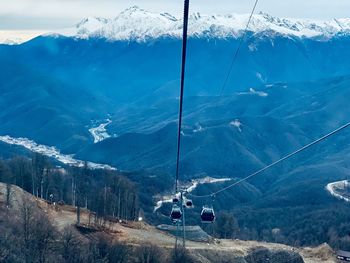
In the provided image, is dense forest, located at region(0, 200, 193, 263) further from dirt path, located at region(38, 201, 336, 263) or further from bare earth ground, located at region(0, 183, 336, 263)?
dirt path, located at region(38, 201, 336, 263)

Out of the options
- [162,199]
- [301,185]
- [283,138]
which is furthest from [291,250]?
[283,138]

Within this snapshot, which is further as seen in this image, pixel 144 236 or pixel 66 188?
pixel 66 188

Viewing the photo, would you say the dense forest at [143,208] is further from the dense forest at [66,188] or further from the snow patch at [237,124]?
the snow patch at [237,124]

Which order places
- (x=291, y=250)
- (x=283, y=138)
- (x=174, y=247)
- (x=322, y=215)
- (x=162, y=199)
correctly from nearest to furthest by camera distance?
(x=174, y=247) < (x=291, y=250) < (x=322, y=215) < (x=162, y=199) < (x=283, y=138)

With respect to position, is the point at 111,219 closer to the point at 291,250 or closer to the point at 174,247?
the point at 174,247

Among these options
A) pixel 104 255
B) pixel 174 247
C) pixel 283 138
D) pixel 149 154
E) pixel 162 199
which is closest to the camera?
pixel 104 255

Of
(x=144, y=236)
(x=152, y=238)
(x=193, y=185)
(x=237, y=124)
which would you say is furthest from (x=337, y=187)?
(x=152, y=238)

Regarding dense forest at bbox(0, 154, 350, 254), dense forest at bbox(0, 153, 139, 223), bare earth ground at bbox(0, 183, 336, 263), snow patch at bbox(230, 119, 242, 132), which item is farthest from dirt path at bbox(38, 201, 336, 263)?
snow patch at bbox(230, 119, 242, 132)

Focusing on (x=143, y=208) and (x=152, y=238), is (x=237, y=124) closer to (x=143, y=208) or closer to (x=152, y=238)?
(x=143, y=208)
